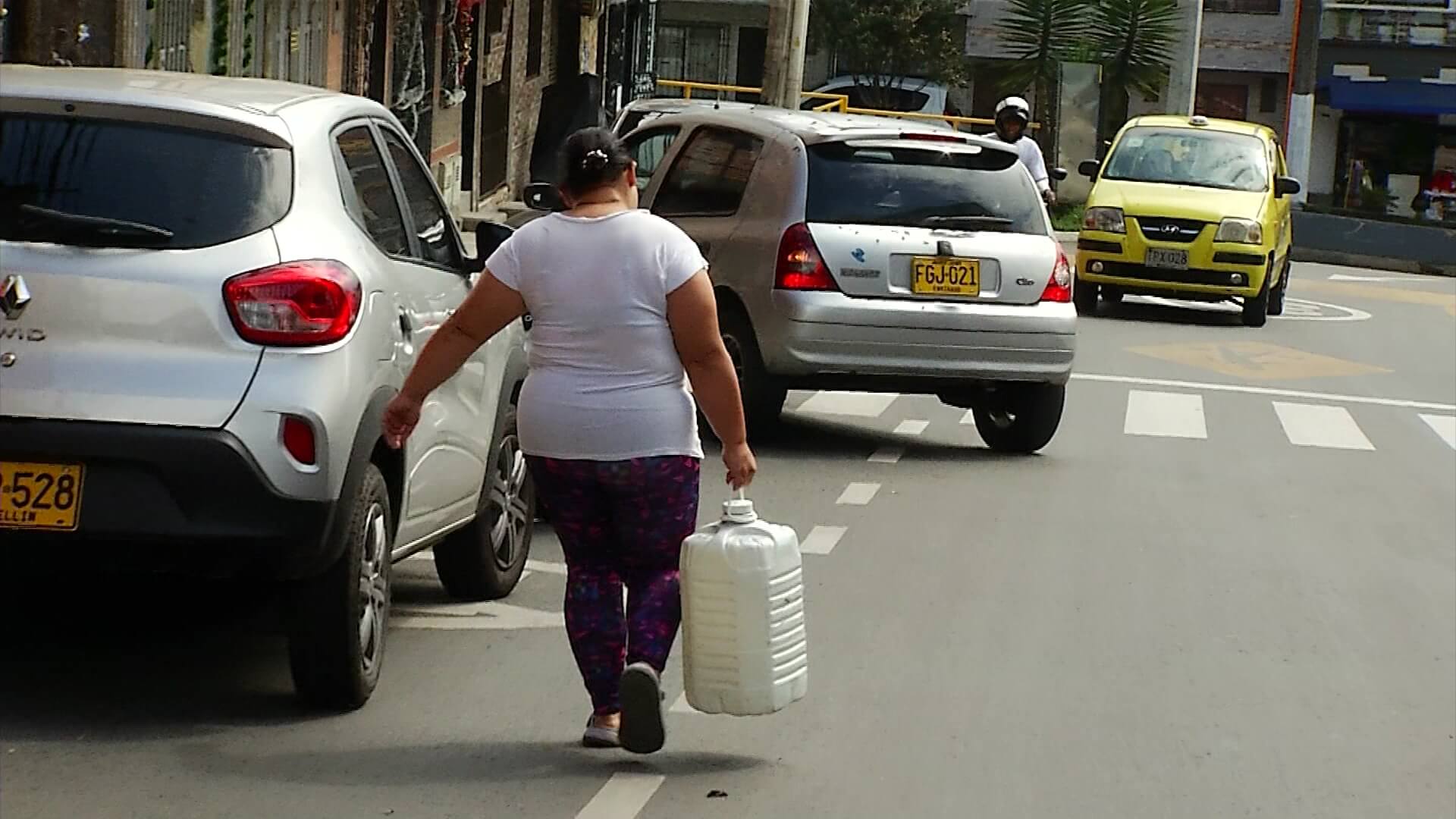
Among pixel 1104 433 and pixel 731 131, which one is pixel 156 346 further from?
pixel 1104 433

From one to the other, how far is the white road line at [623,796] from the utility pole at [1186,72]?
35925 mm

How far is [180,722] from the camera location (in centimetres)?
662

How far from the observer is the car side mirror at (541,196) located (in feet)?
37.0

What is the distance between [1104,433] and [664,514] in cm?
903

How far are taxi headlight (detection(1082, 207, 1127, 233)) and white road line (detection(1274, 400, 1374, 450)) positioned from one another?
6220 millimetres

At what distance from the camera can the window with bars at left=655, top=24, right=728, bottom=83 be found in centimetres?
5509

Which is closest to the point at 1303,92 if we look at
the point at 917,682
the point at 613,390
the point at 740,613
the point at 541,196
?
the point at 541,196

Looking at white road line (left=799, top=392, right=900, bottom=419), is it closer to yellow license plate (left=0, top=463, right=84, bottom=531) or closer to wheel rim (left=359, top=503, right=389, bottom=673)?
wheel rim (left=359, top=503, right=389, bottom=673)

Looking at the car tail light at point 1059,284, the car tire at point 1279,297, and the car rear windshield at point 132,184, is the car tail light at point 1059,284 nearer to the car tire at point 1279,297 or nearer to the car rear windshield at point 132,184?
the car rear windshield at point 132,184

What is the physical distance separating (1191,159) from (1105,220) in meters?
1.68

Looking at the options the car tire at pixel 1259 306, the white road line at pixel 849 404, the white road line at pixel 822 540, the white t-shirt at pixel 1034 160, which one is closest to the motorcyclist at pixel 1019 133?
the white t-shirt at pixel 1034 160

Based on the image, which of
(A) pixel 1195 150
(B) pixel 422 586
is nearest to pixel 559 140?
(A) pixel 1195 150

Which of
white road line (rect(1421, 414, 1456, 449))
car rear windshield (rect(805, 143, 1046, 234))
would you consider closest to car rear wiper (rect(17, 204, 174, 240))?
car rear windshield (rect(805, 143, 1046, 234))

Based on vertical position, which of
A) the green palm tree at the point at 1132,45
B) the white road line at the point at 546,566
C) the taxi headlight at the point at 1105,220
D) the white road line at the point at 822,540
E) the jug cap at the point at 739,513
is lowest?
the white road line at the point at 822,540
